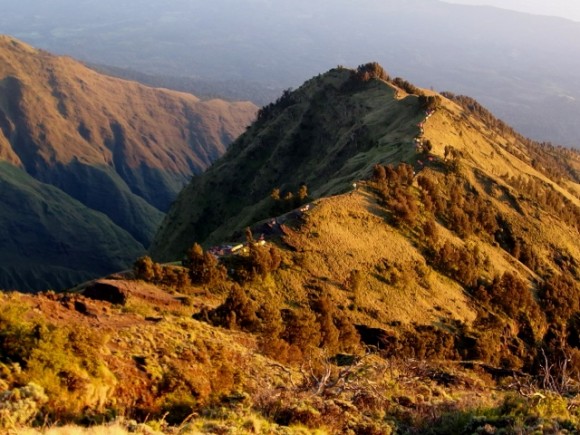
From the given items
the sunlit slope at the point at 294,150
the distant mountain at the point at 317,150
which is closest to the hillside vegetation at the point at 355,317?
the distant mountain at the point at 317,150

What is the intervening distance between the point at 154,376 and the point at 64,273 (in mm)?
136893

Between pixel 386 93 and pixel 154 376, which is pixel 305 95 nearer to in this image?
pixel 386 93

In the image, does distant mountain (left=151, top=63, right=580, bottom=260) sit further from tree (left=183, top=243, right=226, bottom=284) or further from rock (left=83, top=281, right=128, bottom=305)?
rock (left=83, top=281, right=128, bottom=305)

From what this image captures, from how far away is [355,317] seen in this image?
28547 mm

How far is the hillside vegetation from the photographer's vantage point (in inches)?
475

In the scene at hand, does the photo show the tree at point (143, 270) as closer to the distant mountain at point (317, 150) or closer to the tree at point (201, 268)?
the tree at point (201, 268)

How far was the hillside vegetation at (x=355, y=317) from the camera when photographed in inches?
475

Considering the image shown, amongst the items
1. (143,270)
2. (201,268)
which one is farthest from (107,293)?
(201,268)

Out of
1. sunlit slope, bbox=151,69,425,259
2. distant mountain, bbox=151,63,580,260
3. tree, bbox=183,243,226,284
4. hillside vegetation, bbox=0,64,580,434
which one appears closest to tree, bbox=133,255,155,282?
hillside vegetation, bbox=0,64,580,434

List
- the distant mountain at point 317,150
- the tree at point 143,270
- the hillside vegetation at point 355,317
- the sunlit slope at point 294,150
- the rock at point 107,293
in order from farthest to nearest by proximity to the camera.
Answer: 1. the sunlit slope at point 294,150
2. the distant mountain at point 317,150
3. the tree at point 143,270
4. the rock at point 107,293
5. the hillside vegetation at point 355,317

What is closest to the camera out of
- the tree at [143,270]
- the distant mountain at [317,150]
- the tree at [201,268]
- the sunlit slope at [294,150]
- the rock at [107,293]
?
the rock at [107,293]

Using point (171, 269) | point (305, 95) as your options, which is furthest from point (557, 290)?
point (305, 95)

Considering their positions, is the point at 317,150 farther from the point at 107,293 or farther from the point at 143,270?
the point at 107,293

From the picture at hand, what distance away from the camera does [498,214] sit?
1935 inches
